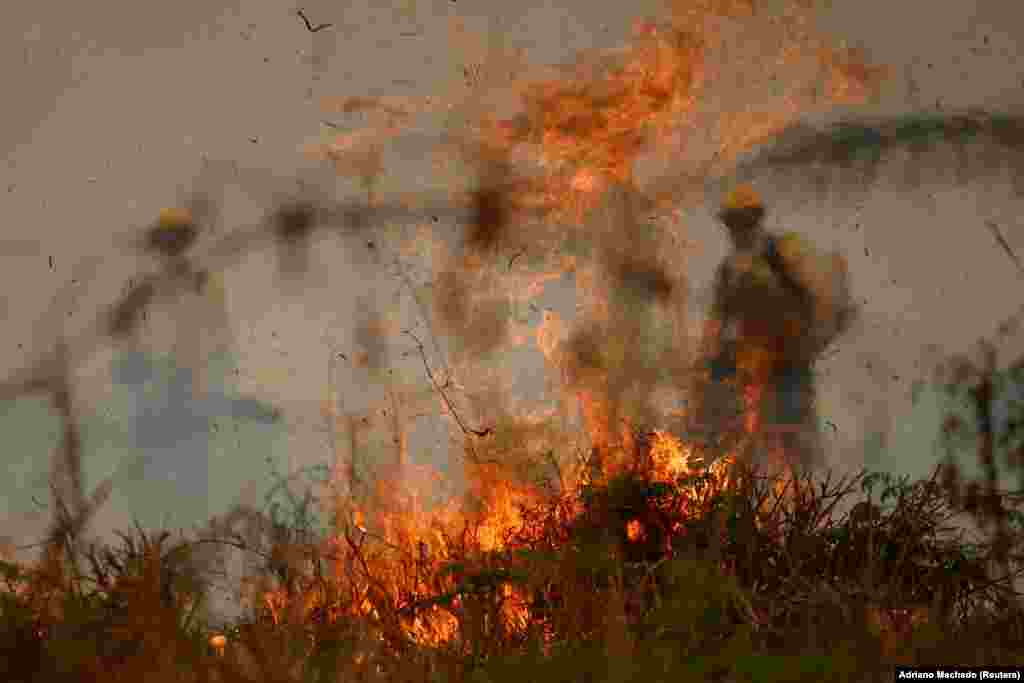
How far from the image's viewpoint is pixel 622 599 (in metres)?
4.18

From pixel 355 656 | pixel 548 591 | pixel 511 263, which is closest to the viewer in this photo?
pixel 355 656

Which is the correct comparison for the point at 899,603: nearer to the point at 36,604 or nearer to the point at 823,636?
the point at 823,636

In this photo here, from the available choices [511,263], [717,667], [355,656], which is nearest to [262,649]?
[355,656]

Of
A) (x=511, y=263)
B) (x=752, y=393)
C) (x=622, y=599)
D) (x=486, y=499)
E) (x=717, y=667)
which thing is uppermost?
(x=511, y=263)

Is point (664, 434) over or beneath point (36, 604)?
over

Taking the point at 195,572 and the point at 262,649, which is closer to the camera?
the point at 262,649

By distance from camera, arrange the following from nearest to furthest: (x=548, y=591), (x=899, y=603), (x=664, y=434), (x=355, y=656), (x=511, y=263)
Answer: (x=355, y=656) → (x=899, y=603) → (x=548, y=591) → (x=664, y=434) → (x=511, y=263)

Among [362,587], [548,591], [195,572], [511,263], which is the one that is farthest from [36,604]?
[511,263]

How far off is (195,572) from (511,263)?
9.74 ft

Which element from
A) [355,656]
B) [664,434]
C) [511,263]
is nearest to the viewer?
[355,656]

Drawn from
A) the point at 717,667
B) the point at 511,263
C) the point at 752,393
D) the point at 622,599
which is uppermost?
the point at 511,263

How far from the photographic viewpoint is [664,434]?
6359 millimetres

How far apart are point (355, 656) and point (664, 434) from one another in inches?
120

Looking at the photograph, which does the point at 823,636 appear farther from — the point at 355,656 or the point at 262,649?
the point at 262,649
